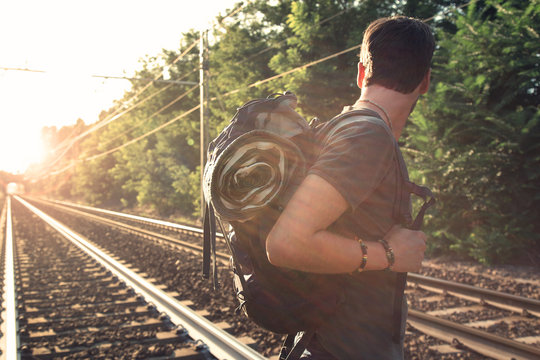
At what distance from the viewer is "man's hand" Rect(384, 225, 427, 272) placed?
4.75 feet

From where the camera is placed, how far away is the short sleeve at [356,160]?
4.25ft

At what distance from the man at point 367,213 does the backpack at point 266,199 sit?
6cm

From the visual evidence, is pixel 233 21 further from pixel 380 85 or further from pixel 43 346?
pixel 380 85

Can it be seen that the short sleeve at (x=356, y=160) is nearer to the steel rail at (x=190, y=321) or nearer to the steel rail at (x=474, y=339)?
the steel rail at (x=190, y=321)

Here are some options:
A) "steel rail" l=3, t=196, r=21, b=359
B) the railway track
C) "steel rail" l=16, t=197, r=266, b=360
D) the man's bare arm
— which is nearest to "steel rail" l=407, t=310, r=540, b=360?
the railway track

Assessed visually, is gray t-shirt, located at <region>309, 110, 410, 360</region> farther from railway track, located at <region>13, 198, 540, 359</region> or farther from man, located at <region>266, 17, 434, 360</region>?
railway track, located at <region>13, 198, 540, 359</region>

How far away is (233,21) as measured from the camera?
30.2 meters

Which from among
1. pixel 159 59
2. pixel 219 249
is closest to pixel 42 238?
pixel 219 249

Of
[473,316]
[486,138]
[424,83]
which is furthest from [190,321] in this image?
[486,138]

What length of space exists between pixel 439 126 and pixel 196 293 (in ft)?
25.3

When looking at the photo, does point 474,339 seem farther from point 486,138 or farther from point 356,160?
point 486,138

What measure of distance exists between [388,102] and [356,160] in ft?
1.08

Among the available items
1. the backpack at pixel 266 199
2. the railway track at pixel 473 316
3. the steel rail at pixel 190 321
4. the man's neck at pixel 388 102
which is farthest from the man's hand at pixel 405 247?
the railway track at pixel 473 316

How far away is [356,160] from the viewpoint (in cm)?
131
